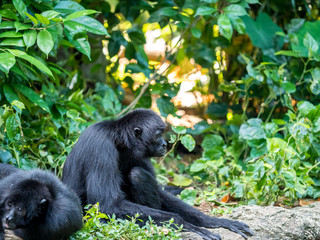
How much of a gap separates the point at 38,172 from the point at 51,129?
100 inches

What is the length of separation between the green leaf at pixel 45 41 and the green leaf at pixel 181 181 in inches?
147

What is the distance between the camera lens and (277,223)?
20.4 feet

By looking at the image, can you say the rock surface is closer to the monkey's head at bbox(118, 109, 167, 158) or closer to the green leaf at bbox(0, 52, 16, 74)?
the monkey's head at bbox(118, 109, 167, 158)

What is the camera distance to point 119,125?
6523mm

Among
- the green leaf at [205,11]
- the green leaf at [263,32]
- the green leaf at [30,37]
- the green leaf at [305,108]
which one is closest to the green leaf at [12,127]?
the green leaf at [30,37]

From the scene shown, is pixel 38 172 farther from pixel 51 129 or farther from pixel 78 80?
pixel 78 80

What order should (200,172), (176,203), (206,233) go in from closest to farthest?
(206,233) < (176,203) < (200,172)

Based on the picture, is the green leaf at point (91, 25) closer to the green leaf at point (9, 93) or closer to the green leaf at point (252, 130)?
the green leaf at point (9, 93)

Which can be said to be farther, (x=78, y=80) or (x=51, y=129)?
(x=78, y=80)

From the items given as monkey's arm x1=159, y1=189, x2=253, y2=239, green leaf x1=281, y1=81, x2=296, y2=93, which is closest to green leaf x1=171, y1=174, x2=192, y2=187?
monkey's arm x1=159, y1=189, x2=253, y2=239

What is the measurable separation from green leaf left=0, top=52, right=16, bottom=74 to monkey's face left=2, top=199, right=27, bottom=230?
171 cm

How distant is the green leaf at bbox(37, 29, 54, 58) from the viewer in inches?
240

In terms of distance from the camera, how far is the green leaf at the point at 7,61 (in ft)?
18.9

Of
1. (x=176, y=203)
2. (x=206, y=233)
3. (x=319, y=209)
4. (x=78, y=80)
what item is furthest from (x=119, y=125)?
(x=78, y=80)
